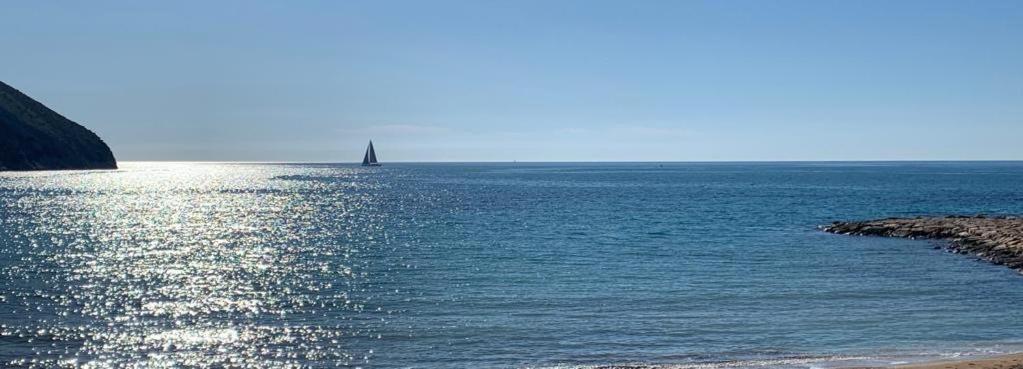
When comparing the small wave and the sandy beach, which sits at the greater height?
the sandy beach

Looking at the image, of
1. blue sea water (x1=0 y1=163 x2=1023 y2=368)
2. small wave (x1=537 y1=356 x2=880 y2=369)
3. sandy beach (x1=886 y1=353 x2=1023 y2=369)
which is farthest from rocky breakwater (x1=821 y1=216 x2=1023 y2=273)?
small wave (x1=537 y1=356 x2=880 y2=369)

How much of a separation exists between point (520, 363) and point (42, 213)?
8509 cm

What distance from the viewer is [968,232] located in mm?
62438

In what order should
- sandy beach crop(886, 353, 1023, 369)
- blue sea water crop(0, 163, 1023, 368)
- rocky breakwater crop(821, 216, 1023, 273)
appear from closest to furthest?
sandy beach crop(886, 353, 1023, 369) → blue sea water crop(0, 163, 1023, 368) → rocky breakwater crop(821, 216, 1023, 273)

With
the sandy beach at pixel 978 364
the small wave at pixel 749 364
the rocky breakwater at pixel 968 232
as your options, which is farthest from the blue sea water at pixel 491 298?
the rocky breakwater at pixel 968 232

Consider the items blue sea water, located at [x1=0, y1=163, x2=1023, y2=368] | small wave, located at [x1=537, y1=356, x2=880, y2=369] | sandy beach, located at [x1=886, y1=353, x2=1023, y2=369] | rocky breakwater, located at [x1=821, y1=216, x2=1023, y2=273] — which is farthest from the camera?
rocky breakwater, located at [x1=821, y1=216, x2=1023, y2=273]

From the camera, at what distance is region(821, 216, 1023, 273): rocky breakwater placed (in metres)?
52.5

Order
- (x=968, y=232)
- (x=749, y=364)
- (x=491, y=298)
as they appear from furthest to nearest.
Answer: (x=968, y=232), (x=491, y=298), (x=749, y=364)

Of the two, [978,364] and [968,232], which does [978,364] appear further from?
[968,232]

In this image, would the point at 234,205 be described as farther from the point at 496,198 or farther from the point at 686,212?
the point at 686,212

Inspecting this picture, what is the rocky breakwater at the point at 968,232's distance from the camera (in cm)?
5247

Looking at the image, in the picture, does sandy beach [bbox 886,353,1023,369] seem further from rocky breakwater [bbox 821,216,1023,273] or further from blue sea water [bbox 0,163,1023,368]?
rocky breakwater [bbox 821,216,1023,273]

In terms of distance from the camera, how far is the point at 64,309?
3491 cm

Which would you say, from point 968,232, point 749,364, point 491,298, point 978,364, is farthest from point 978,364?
point 968,232
